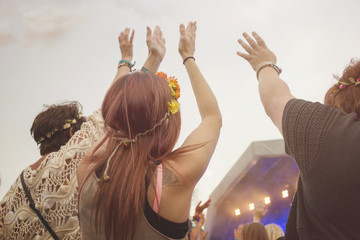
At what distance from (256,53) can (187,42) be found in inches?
14.4

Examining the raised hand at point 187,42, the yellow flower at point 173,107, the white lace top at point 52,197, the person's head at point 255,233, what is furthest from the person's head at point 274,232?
the yellow flower at point 173,107

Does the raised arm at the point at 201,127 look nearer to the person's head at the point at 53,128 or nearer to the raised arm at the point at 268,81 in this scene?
the raised arm at the point at 268,81

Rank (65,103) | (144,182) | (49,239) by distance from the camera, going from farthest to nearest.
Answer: (65,103), (49,239), (144,182)

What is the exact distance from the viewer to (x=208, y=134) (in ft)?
3.90

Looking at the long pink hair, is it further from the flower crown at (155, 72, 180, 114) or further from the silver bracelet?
the silver bracelet

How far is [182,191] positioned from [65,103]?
4.71 ft

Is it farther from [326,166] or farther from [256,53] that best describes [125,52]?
[326,166]

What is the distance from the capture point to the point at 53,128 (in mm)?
2023

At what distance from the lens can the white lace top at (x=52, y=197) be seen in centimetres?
164

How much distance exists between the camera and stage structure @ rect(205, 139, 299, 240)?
24.9ft

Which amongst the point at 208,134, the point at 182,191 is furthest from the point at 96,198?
the point at 208,134

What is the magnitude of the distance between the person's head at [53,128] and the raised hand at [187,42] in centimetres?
95

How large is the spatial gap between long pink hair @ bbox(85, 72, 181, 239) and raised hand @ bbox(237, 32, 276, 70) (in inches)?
19.9

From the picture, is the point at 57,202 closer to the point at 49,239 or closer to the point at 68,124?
the point at 49,239
